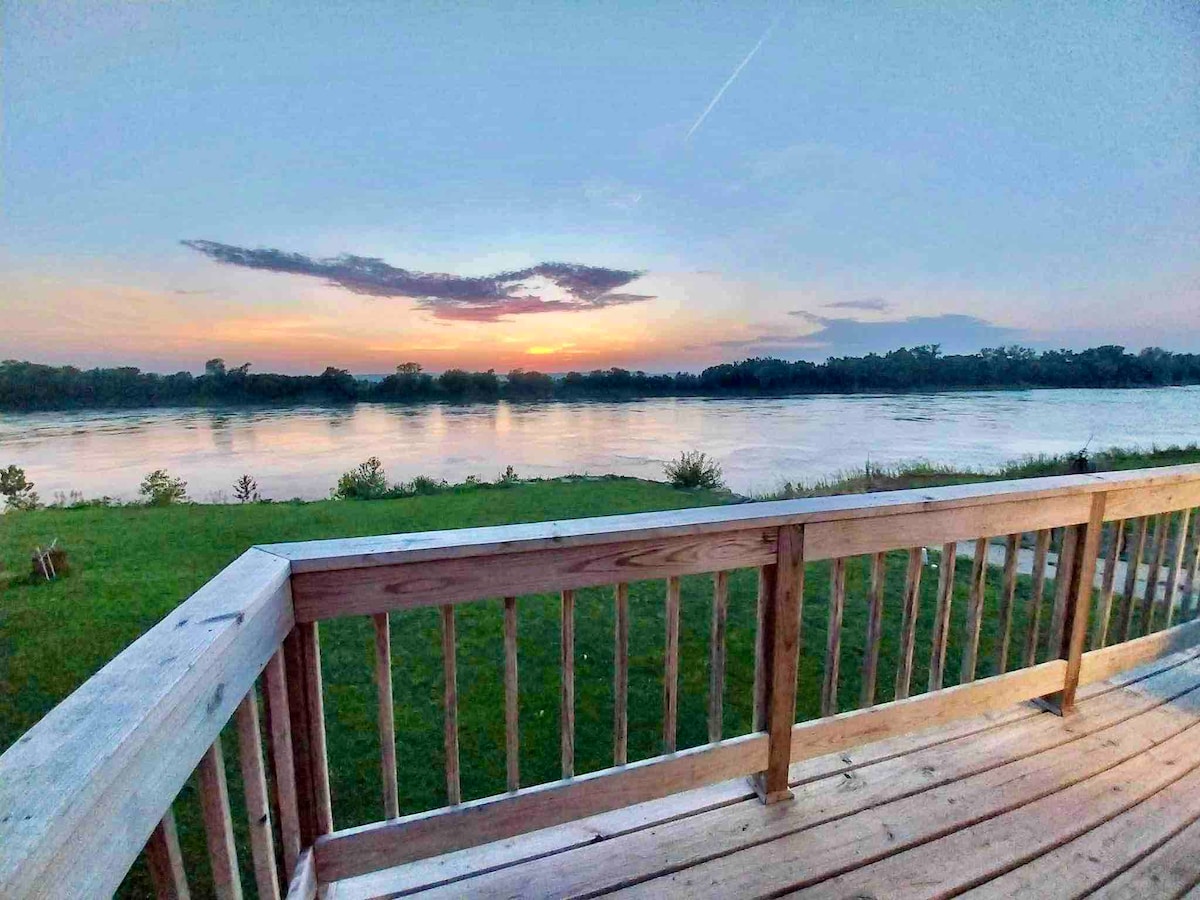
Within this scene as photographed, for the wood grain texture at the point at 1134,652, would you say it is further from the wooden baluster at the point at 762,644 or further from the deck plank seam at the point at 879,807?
the wooden baluster at the point at 762,644

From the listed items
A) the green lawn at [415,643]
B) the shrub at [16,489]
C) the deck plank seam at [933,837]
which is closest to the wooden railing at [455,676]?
the deck plank seam at [933,837]

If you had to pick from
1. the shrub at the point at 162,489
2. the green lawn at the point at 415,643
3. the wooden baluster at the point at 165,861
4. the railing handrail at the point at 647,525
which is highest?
the railing handrail at the point at 647,525

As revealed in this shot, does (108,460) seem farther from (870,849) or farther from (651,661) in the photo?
(870,849)

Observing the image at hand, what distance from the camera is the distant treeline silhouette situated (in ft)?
14.7

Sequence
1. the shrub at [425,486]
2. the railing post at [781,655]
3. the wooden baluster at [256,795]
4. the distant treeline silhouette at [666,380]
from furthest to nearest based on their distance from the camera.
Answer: the shrub at [425,486] → the distant treeline silhouette at [666,380] → the railing post at [781,655] → the wooden baluster at [256,795]

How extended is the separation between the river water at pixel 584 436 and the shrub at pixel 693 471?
0.56 ft

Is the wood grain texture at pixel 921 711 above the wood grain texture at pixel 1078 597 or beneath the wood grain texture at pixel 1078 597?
beneath

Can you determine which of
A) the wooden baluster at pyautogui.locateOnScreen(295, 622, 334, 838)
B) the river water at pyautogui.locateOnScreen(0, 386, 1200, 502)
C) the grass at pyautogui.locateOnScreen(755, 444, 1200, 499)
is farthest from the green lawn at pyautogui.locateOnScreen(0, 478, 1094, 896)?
the wooden baluster at pyautogui.locateOnScreen(295, 622, 334, 838)

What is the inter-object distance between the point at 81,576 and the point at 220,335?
91.3 inches

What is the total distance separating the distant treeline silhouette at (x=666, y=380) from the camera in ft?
14.7

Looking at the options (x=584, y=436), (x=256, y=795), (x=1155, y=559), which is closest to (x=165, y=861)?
(x=256, y=795)

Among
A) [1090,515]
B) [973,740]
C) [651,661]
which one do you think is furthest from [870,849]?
[651,661]

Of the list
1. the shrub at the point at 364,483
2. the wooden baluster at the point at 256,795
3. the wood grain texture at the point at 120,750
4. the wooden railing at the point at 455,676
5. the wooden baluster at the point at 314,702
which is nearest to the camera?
the wood grain texture at the point at 120,750

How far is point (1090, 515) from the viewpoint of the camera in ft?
6.61
